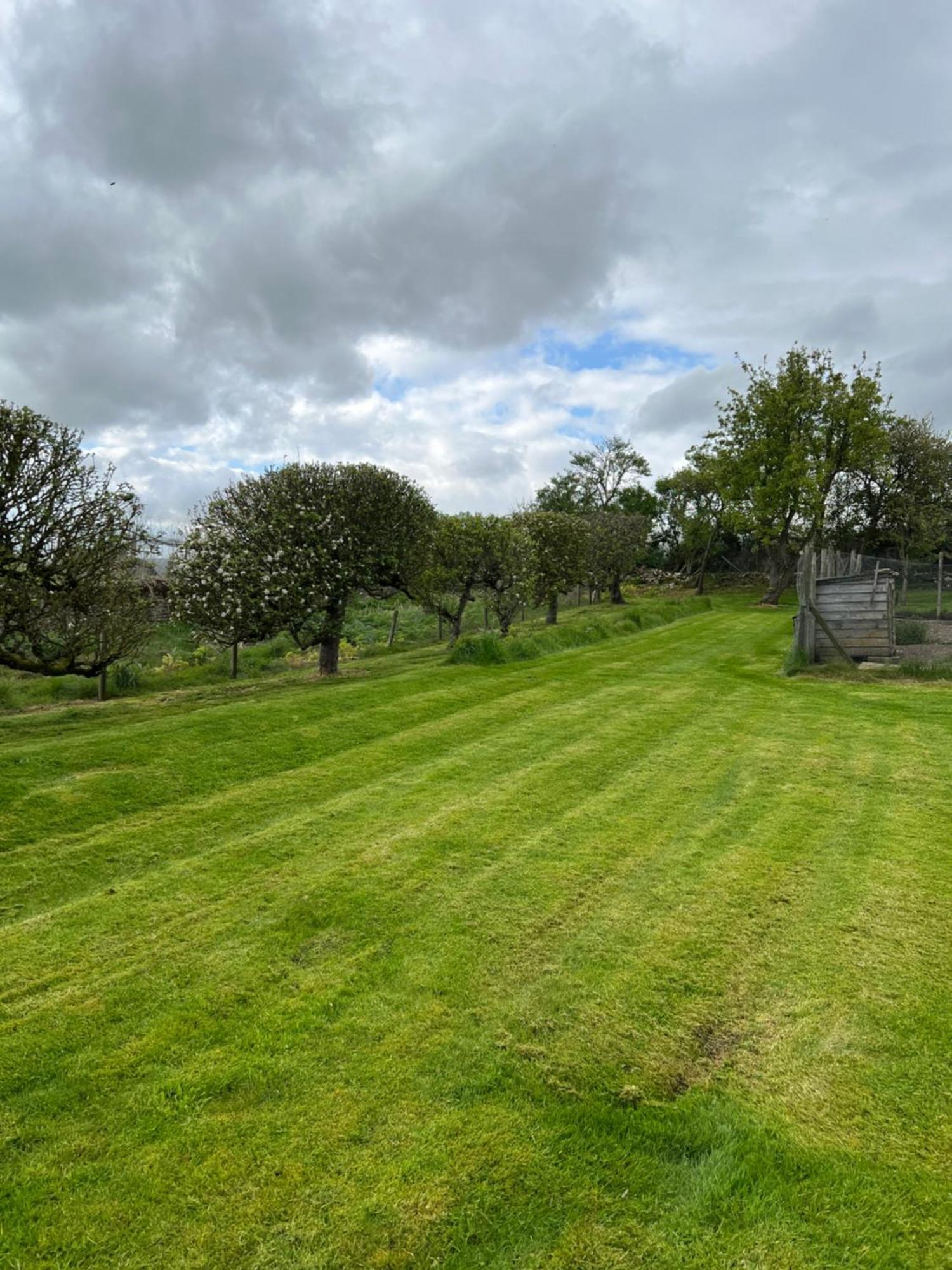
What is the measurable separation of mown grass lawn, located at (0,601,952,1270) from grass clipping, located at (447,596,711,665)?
298 inches

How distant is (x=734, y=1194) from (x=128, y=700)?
12.7m

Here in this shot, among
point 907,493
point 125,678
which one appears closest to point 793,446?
point 907,493

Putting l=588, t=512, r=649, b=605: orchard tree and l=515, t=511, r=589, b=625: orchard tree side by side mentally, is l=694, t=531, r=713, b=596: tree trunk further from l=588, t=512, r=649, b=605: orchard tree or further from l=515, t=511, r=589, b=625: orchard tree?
l=515, t=511, r=589, b=625: orchard tree

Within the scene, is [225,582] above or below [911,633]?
above

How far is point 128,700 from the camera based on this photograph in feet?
41.1

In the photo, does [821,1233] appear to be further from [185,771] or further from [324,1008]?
[185,771]

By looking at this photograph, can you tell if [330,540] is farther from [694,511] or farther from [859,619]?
[694,511]

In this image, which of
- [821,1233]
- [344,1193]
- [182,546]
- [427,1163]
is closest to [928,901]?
[821,1233]

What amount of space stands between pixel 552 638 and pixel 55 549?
37.3ft

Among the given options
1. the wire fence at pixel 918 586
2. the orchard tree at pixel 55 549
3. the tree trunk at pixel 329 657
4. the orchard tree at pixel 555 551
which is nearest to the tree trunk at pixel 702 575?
the orchard tree at pixel 555 551

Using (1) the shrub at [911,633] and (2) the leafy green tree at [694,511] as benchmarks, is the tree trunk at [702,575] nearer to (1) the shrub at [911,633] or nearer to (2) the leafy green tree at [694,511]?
(2) the leafy green tree at [694,511]

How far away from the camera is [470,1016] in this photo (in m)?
3.18

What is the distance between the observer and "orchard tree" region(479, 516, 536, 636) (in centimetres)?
1866

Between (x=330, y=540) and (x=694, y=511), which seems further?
(x=694, y=511)
